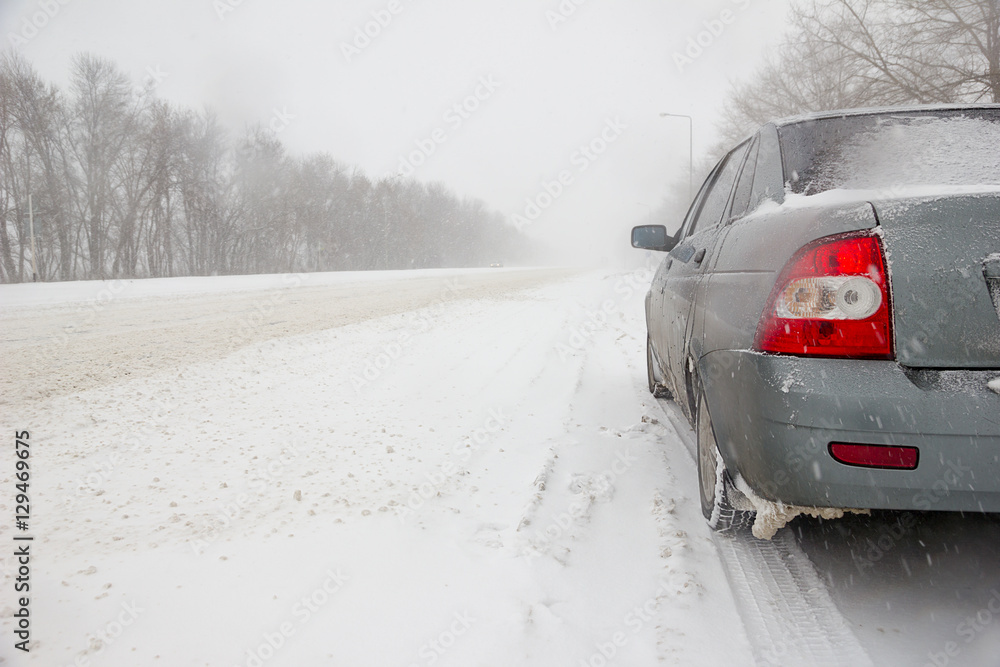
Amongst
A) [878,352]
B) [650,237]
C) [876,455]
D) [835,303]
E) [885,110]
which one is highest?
[885,110]

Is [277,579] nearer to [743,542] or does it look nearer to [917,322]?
[743,542]

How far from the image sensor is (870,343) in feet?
5.33

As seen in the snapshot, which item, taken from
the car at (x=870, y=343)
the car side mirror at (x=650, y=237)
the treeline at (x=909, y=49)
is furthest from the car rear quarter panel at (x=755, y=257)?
the treeline at (x=909, y=49)

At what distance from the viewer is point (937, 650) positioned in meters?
1.71

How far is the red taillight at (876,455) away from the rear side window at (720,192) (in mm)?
1651

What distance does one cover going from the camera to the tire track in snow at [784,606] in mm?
1731

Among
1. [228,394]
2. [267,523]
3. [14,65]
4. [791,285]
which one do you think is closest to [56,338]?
[228,394]

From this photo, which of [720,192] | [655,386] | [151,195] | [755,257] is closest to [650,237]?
[720,192]

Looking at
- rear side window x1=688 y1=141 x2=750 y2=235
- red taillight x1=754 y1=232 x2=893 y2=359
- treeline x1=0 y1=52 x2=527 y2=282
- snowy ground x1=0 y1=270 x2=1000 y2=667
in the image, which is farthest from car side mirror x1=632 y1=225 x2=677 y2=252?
treeline x1=0 y1=52 x2=527 y2=282

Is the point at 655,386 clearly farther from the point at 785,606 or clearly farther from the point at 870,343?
the point at 870,343

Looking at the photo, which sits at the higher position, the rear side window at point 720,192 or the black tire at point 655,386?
the rear side window at point 720,192

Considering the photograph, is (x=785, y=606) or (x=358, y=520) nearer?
(x=785, y=606)

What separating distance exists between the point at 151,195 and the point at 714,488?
1760 inches

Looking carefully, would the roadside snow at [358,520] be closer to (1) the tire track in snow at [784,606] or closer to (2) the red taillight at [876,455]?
(1) the tire track in snow at [784,606]
